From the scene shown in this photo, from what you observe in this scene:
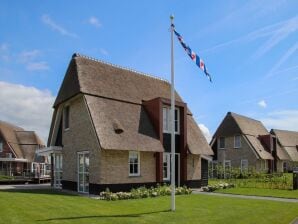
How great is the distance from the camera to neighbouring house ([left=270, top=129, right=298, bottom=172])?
60.2 metres

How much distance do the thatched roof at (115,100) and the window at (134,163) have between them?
0.79m

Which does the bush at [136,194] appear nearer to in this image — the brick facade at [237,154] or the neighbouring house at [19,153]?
the brick facade at [237,154]

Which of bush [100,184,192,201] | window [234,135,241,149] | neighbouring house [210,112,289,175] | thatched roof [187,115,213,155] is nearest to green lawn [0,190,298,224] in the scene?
bush [100,184,192,201]

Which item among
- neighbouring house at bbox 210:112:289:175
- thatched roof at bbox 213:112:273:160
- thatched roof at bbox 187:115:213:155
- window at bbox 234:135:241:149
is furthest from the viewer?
window at bbox 234:135:241:149

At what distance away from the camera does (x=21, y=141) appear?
→ 59.8m

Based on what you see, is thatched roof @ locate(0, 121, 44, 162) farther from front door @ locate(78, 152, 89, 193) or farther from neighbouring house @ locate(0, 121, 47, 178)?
front door @ locate(78, 152, 89, 193)

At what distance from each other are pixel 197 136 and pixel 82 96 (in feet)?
32.6

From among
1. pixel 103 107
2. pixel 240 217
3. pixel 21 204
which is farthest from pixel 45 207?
pixel 103 107

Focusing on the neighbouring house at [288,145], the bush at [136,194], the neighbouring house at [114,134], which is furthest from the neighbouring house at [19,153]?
the neighbouring house at [288,145]

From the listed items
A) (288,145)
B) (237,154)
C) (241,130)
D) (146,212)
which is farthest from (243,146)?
(146,212)

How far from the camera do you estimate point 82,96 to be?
24.1 m

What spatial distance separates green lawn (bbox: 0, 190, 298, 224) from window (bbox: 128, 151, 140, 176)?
5861 millimetres

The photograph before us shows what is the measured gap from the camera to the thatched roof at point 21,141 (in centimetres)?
5591

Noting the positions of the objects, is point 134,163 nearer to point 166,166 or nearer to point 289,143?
point 166,166
